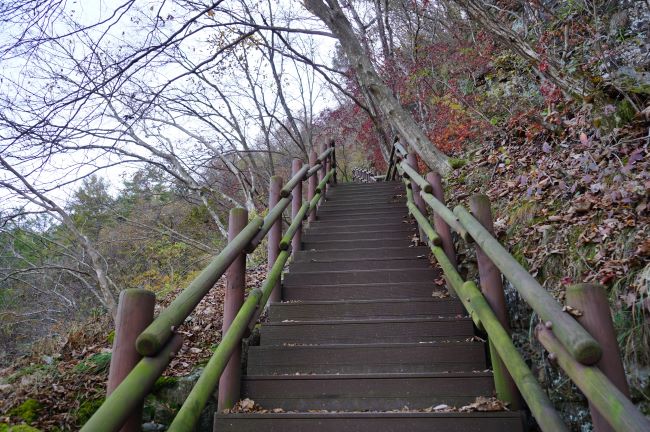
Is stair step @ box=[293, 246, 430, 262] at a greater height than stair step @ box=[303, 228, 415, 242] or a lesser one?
lesser

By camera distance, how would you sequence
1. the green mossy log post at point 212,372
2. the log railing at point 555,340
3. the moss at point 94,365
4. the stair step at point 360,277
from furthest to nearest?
the stair step at point 360,277, the moss at point 94,365, the green mossy log post at point 212,372, the log railing at point 555,340

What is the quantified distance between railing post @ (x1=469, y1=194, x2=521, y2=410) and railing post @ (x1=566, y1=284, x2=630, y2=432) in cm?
102

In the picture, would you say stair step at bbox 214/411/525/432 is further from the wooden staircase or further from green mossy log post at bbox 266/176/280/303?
green mossy log post at bbox 266/176/280/303

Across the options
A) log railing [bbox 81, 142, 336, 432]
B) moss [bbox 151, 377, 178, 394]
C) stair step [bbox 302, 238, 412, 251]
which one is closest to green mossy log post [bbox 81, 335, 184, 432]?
log railing [bbox 81, 142, 336, 432]

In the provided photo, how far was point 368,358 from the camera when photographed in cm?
316

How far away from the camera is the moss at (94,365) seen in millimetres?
3490

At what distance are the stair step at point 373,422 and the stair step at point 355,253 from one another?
2630mm

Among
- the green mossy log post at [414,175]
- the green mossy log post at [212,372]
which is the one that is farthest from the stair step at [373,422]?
the green mossy log post at [414,175]

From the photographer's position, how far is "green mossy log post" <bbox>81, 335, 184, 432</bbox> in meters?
1.22

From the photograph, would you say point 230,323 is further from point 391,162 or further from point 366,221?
point 391,162

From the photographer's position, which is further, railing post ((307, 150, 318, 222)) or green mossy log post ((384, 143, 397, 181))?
green mossy log post ((384, 143, 397, 181))

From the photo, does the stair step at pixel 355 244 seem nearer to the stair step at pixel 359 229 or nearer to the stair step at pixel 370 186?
Answer: the stair step at pixel 359 229

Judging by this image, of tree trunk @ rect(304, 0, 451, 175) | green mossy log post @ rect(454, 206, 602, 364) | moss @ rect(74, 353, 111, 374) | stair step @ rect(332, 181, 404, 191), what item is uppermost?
tree trunk @ rect(304, 0, 451, 175)

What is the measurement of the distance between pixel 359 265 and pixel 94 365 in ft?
9.55
